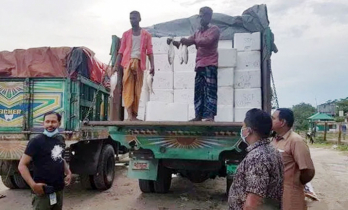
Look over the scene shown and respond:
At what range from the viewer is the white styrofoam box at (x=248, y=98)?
18.4 feet

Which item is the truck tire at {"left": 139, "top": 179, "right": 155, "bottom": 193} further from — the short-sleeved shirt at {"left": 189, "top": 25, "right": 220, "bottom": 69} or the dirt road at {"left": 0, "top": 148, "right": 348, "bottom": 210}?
the short-sleeved shirt at {"left": 189, "top": 25, "right": 220, "bottom": 69}

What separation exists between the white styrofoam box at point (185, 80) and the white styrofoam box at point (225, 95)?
0.48m

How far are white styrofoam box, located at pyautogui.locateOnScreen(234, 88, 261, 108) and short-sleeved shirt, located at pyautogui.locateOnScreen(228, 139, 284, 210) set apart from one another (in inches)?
128

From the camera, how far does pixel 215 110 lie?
217 inches

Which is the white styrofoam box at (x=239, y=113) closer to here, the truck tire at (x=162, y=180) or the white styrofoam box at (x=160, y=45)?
Result: the white styrofoam box at (x=160, y=45)

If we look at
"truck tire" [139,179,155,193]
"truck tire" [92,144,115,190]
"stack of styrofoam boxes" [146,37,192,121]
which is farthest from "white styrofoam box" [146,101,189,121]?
"truck tire" [92,144,115,190]

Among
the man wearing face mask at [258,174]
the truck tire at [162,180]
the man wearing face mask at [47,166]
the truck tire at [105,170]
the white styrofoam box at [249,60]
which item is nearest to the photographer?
the man wearing face mask at [258,174]

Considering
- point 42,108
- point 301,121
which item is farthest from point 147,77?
point 301,121

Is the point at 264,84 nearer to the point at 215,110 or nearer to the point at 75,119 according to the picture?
the point at 215,110

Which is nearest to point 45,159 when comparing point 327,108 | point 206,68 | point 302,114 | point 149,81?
point 149,81

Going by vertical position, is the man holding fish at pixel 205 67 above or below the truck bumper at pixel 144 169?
above

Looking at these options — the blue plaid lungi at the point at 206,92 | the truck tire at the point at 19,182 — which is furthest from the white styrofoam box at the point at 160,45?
the truck tire at the point at 19,182

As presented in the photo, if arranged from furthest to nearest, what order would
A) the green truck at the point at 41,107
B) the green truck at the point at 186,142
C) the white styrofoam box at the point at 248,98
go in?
the green truck at the point at 41,107 → the white styrofoam box at the point at 248,98 → the green truck at the point at 186,142

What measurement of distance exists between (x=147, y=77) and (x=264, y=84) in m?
1.81
